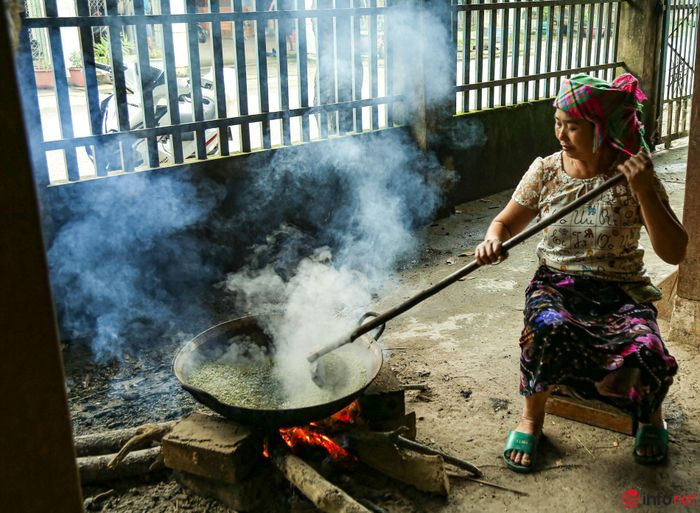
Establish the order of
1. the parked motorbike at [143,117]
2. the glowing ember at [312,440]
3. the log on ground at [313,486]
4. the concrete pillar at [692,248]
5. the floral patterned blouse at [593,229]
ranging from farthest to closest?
1. the parked motorbike at [143,117]
2. the concrete pillar at [692,248]
3. the floral patterned blouse at [593,229]
4. the glowing ember at [312,440]
5. the log on ground at [313,486]

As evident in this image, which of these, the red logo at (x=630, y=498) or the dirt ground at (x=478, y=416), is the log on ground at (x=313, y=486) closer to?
the dirt ground at (x=478, y=416)

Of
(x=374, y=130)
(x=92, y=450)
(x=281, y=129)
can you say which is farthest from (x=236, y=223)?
(x=92, y=450)

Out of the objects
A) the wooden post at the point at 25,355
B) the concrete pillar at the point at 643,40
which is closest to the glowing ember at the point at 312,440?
the wooden post at the point at 25,355

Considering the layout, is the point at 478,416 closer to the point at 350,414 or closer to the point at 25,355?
the point at 350,414

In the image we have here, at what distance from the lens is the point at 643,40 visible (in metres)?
9.86

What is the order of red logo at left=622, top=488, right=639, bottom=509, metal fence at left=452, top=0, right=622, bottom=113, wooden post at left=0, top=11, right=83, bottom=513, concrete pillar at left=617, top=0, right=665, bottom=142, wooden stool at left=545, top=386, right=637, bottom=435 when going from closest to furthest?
wooden post at left=0, top=11, right=83, bottom=513 → red logo at left=622, top=488, right=639, bottom=509 → wooden stool at left=545, top=386, right=637, bottom=435 → metal fence at left=452, top=0, right=622, bottom=113 → concrete pillar at left=617, top=0, right=665, bottom=142

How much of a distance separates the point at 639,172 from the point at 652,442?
1352 mm

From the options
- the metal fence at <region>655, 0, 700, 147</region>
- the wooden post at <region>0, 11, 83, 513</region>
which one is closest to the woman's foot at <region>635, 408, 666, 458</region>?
the wooden post at <region>0, 11, 83, 513</region>

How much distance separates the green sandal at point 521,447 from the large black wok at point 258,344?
797mm

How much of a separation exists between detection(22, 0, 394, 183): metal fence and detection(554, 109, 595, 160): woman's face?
3.22 metres

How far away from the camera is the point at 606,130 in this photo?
2949mm

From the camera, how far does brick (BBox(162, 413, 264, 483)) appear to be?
2.70 metres

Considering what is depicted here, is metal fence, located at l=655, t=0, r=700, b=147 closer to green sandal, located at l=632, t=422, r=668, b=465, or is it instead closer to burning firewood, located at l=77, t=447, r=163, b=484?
green sandal, located at l=632, t=422, r=668, b=465

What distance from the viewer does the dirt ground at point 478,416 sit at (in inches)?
114
